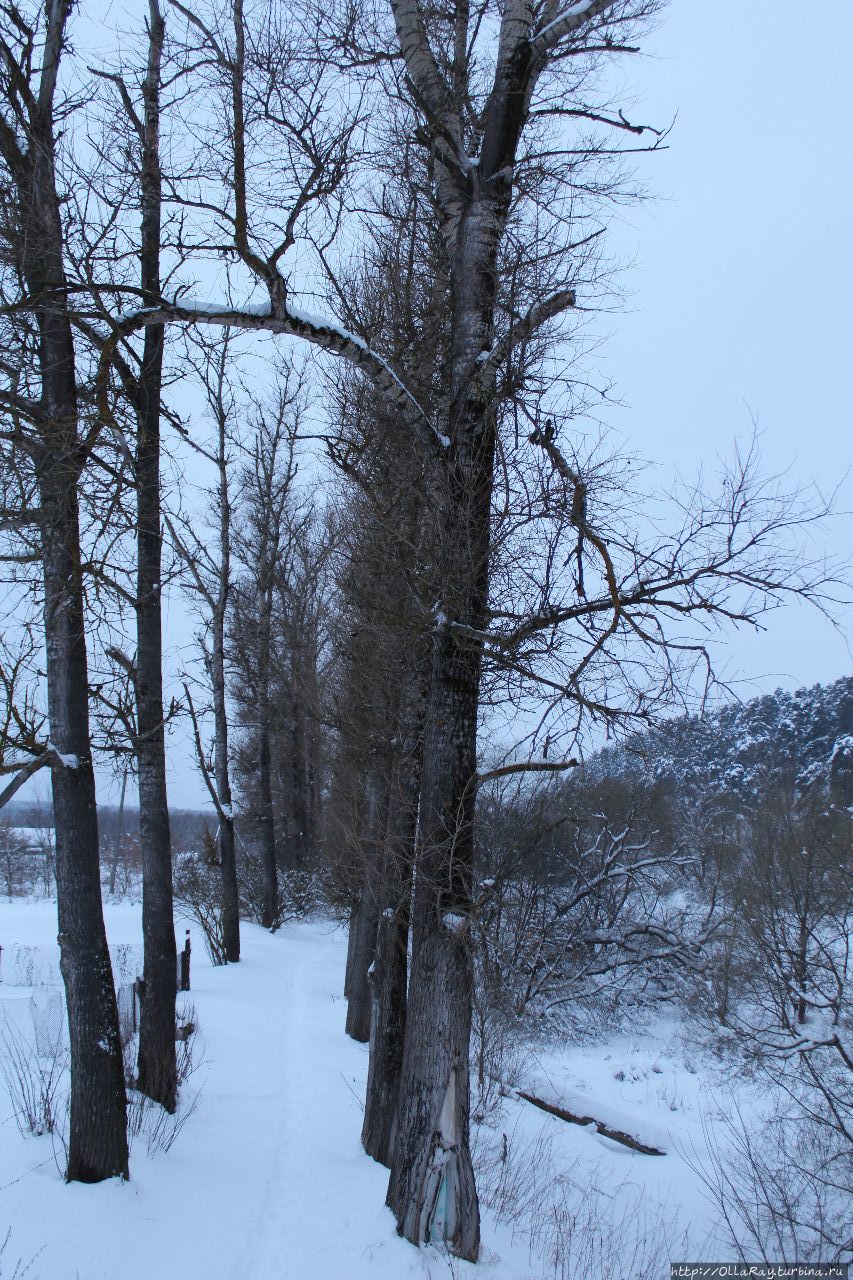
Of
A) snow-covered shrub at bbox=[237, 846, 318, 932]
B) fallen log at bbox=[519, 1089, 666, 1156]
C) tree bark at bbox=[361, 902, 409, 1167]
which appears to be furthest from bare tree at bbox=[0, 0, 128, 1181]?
snow-covered shrub at bbox=[237, 846, 318, 932]

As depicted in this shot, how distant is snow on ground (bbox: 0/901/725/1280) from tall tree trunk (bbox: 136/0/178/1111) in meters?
0.68

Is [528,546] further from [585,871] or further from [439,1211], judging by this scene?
[585,871]

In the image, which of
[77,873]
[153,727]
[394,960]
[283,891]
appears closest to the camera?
[77,873]

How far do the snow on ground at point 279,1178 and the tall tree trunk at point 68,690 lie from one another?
38cm

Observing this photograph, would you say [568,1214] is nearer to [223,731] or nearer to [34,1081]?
[34,1081]

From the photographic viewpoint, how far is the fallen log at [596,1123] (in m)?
10.6

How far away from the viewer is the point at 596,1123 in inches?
434

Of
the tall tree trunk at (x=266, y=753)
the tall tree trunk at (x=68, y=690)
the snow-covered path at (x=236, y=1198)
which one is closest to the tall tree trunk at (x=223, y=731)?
the tall tree trunk at (x=266, y=753)

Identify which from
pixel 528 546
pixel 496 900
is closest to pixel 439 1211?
pixel 496 900

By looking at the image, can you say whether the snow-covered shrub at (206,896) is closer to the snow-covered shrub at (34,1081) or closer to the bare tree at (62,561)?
the snow-covered shrub at (34,1081)

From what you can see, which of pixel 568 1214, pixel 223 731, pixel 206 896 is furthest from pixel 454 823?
pixel 206 896

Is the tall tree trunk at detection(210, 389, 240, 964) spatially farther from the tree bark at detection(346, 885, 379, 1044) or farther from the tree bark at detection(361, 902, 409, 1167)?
the tree bark at detection(361, 902, 409, 1167)

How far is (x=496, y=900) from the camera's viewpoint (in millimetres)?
4898

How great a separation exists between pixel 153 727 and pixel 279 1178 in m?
3.74
